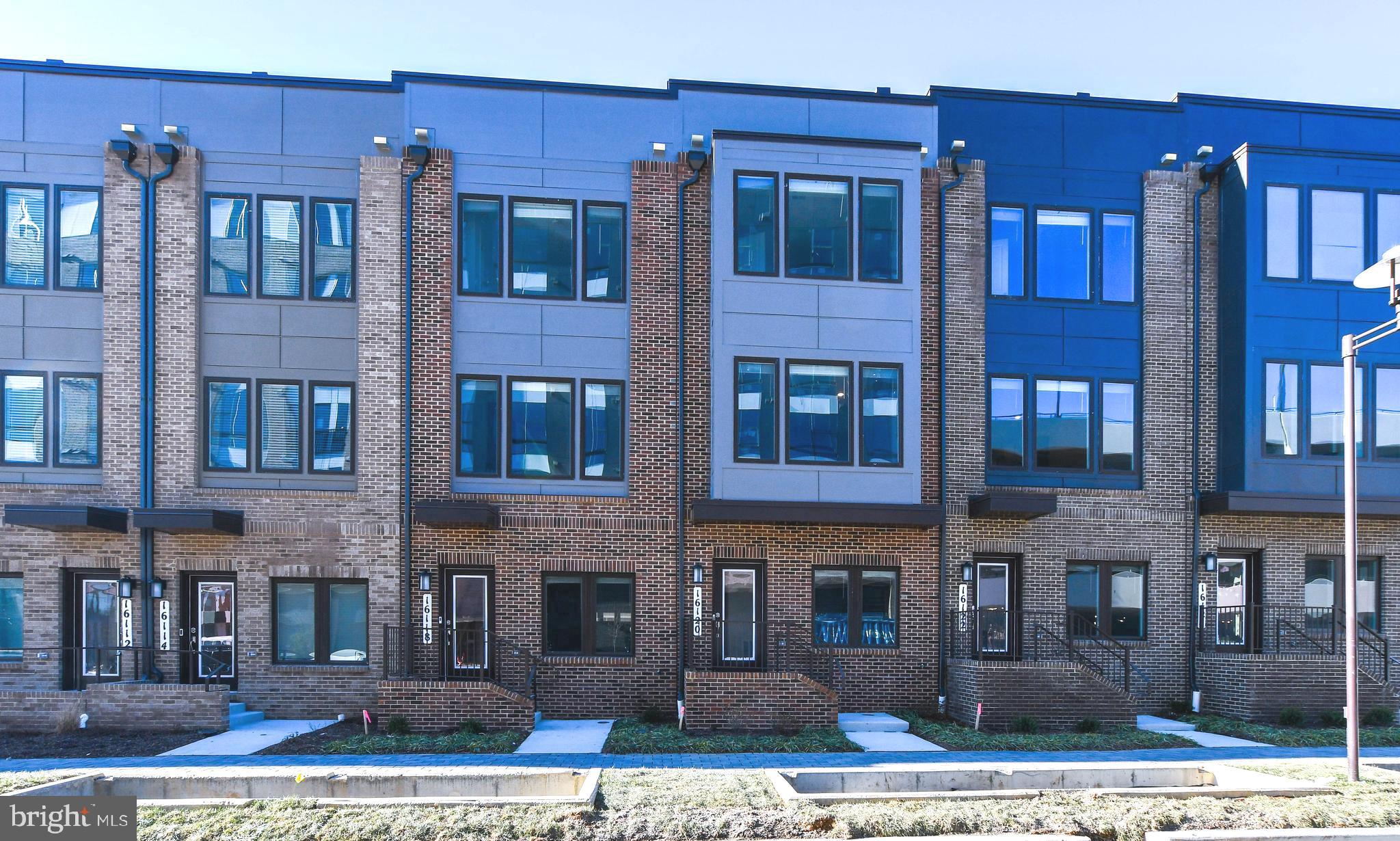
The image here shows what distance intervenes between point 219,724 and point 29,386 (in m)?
6.35

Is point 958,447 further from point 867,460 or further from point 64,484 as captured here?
point 64,484

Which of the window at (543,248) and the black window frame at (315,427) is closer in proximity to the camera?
the black window frame at (315,427)

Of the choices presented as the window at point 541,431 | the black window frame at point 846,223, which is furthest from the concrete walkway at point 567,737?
the black window frame at point 846,223

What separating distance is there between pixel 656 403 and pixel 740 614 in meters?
3.78

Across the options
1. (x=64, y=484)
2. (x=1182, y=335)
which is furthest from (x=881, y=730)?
(x=64, y=484)

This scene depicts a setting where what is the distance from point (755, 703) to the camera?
46.1ft

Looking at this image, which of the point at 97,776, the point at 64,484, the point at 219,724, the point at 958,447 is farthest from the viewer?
the point at 958,447

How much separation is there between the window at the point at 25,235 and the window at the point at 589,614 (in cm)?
953

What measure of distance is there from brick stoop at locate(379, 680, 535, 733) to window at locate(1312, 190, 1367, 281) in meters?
15.4

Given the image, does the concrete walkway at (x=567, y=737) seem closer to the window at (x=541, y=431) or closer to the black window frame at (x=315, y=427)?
the window at (x=541, y=431)

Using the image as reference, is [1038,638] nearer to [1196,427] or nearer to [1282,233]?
[1196,427]

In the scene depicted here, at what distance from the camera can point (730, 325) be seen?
617 inches

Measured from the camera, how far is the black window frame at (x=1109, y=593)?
16672 millimetres

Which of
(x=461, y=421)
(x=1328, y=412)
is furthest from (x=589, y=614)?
(x=1328, y=412)
